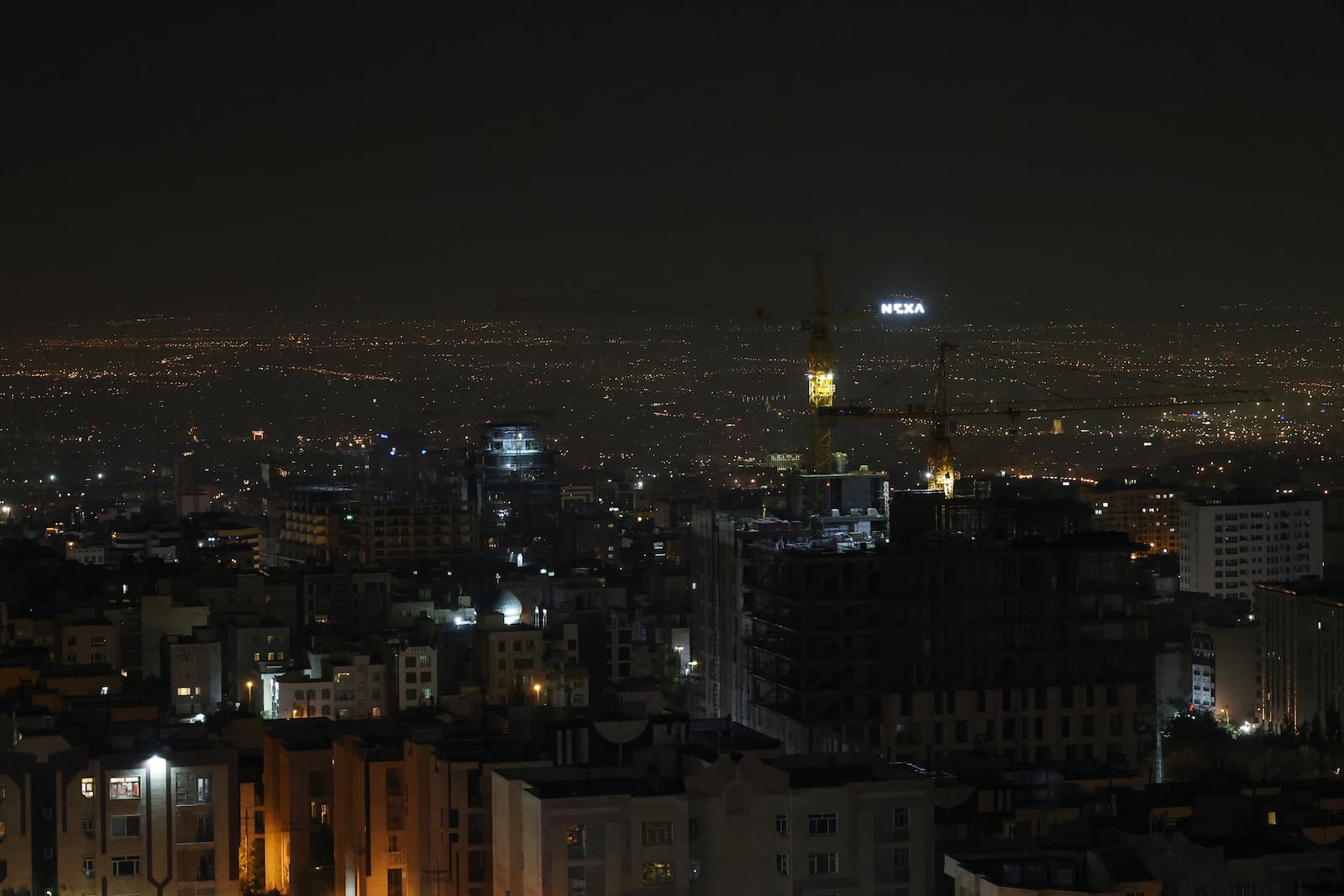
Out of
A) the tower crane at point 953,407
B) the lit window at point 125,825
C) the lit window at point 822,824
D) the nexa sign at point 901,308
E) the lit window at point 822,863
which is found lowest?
the lit window at point 125,825

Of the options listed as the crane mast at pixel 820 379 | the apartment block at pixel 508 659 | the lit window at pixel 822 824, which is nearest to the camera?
the lit window at pixel 822 824

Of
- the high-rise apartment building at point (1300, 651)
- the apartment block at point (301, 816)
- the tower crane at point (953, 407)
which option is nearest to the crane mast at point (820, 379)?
the tower crane at point (953, 407)

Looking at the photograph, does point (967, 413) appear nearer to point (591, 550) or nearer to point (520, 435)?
point (591, 550)

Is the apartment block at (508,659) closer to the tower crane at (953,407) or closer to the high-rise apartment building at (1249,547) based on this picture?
the tower crane at (953,407)

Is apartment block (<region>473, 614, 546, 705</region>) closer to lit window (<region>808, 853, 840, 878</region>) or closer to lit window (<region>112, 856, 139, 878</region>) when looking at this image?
lit window (<region>112, 856, 139, 878</region>)

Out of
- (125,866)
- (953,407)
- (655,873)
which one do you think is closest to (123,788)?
(125,866)

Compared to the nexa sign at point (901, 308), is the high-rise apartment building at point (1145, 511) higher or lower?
lower

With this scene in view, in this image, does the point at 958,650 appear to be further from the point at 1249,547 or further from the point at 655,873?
the point at 1249,547

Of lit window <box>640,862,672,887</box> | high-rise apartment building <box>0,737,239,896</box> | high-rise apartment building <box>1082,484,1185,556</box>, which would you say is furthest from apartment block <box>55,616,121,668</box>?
high-rise apartment building <box>1082,484,1185,556</box>
